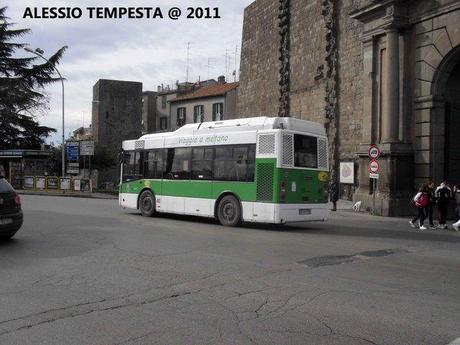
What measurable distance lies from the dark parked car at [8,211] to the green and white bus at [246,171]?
6345 mm

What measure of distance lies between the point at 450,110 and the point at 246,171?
10487 mm

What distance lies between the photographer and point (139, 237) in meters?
12.9

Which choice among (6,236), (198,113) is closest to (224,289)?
(6,236)

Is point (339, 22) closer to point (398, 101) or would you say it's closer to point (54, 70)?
point (398, 101)

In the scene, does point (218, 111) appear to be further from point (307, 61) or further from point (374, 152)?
point (374, 152)

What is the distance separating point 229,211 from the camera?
16250 mm

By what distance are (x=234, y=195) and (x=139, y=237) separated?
161 inches

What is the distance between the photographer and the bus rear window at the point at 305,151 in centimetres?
1556

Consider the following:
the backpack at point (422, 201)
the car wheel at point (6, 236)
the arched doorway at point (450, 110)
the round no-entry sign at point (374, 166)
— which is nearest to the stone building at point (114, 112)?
the round no-entry sign at point (374, 166)

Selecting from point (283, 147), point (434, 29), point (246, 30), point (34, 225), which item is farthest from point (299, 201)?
point (246, 30)

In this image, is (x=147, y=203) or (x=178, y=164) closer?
(x=178, y=164)

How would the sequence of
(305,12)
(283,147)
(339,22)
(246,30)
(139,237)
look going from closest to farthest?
(139,237)
(283,147)
(339,22)
(305,12)
(246,30)

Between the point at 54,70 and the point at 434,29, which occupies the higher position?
the point at 54,70

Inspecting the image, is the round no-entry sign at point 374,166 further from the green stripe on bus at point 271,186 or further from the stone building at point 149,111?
the stone building at point 149,111
